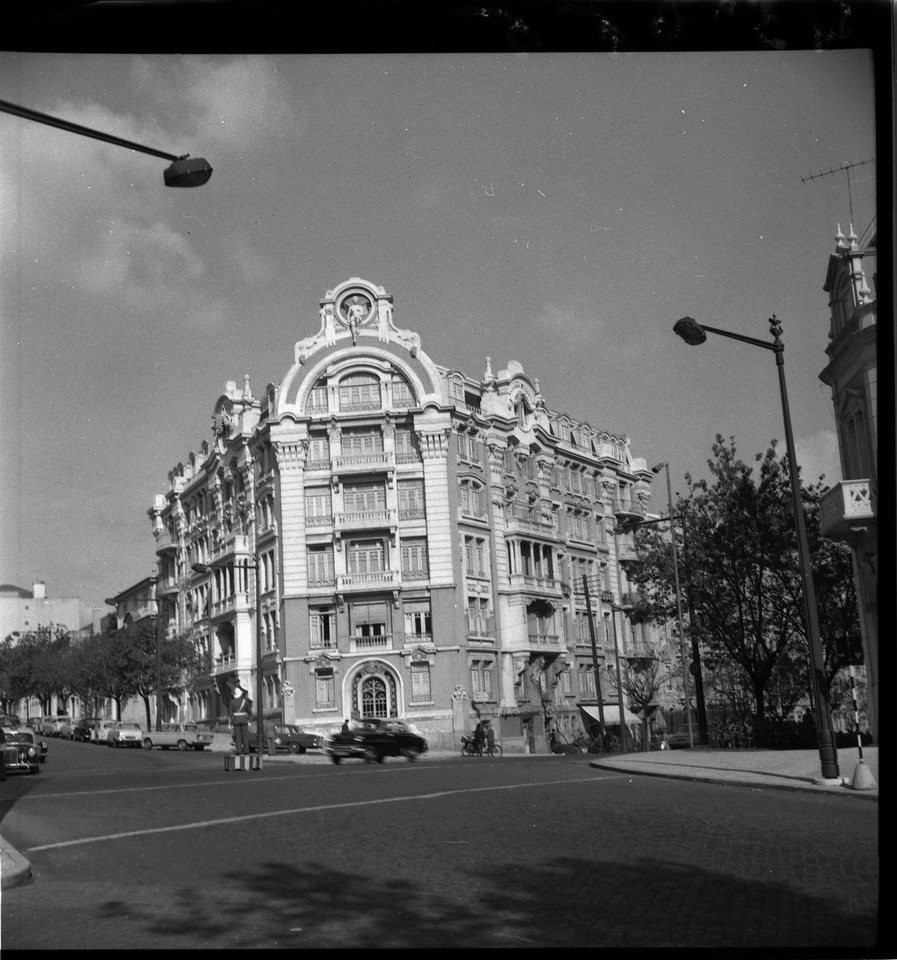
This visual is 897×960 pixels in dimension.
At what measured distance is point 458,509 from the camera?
42344 mm

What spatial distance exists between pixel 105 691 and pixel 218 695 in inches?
576

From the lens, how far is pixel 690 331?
12008 mm

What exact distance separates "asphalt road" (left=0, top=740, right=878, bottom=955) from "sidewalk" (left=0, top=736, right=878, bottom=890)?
0.99 ft

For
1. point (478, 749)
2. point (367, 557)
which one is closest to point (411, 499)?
point (367, 557)

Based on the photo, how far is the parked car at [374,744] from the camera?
3234 centimetres

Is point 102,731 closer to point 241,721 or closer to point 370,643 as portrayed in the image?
point 370,643

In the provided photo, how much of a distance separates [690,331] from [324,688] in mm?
33157

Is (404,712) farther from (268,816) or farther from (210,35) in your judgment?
(210,35)

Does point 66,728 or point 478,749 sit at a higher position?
point 66,728

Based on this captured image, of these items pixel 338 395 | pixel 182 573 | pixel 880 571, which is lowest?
pixel 880 571

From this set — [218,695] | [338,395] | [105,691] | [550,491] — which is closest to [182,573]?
[550,491]

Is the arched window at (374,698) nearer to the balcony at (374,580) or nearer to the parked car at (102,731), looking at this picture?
the balcony at (374,580)

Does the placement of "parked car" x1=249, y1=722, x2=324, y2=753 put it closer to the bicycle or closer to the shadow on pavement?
the bicycle

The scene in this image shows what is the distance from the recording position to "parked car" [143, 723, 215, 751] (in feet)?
130
